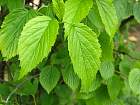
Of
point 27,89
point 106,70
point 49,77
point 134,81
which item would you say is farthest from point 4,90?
point 134,81

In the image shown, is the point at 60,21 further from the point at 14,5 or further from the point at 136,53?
the point at 136,53

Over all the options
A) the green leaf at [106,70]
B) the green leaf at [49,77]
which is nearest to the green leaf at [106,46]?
the green leaf at [106,70]

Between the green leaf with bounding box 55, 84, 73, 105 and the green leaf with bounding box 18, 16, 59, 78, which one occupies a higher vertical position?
the green leaf with bounding box 18, 16, 59, 78

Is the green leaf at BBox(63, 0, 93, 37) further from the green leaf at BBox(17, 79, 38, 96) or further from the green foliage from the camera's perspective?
the green leaf at BBox(17, 79, 38, 96)

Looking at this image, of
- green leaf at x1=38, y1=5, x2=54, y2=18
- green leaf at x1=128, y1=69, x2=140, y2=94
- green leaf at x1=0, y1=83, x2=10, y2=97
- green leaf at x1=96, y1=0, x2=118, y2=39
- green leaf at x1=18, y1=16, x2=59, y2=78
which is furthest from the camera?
green leaf at x1=0, y1=83, x2=10, y2=97

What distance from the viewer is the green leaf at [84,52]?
0.91 m

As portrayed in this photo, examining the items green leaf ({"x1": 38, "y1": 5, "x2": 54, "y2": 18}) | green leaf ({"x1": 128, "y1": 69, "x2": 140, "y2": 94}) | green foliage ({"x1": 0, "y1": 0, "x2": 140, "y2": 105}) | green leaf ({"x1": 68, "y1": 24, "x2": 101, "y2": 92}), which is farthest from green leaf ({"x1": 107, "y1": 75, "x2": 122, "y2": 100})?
green leaf ({"x1": 68, "y1": 24, "x2": 101, "y2": 92})

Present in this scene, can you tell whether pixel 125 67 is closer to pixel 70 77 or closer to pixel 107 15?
pixel 70 77

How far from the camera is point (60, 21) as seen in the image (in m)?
0.99

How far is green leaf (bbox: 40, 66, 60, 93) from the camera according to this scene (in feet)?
5.16

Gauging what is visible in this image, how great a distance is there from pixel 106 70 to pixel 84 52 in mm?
634

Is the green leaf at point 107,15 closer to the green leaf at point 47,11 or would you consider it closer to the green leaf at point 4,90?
the green leaf at point 47,11

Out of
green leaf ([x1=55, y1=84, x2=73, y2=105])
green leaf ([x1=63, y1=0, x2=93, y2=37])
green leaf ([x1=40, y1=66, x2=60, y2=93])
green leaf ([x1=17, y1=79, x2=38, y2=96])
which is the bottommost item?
green leaf ([x1=55, y1=84, x2=73, y2=105])

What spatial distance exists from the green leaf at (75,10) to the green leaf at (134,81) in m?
0.58
